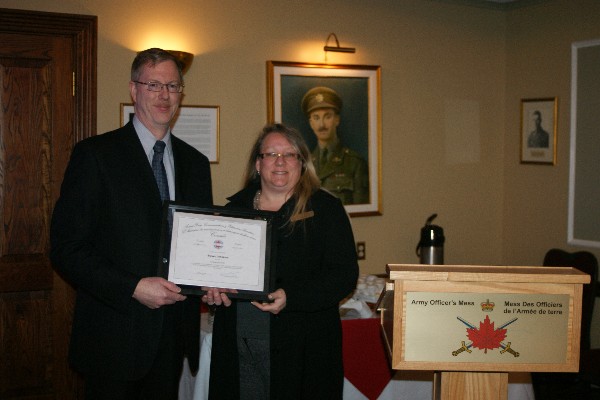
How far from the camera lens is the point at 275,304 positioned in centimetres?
233

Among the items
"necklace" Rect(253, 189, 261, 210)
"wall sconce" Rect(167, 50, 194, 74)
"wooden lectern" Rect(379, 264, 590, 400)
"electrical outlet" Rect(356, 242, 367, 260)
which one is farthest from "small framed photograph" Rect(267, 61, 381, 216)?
"wooden lectern" Rect(379, 264, 590, 400)

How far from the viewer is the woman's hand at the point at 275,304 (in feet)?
7.63

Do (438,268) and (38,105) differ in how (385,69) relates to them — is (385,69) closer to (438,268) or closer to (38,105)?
(38,105)

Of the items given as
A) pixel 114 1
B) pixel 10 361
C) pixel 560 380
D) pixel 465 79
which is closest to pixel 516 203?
pixel 465 79

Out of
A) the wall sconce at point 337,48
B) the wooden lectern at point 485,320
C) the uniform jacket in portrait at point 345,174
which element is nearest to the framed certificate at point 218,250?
the wooden lectern at point 485,320

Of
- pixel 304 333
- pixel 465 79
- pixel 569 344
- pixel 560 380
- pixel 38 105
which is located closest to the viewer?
pixel 569 344

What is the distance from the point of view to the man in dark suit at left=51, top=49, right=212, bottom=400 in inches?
86.7

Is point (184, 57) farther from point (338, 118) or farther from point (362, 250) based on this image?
point (362, 250)

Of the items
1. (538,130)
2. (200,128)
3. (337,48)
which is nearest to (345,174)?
(337,48)

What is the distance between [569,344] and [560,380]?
11.6 ft

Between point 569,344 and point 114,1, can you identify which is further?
point 114,1

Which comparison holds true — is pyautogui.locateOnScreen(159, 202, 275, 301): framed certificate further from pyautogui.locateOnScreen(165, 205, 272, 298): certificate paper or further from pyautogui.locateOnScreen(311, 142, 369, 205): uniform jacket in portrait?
pyautogui.locateOnScreen(311, 142, 369, 205): uniform jacket in portrait

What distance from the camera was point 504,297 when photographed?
1556mm

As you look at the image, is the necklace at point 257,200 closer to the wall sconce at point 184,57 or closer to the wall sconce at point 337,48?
the wall sconce at point 184,57
